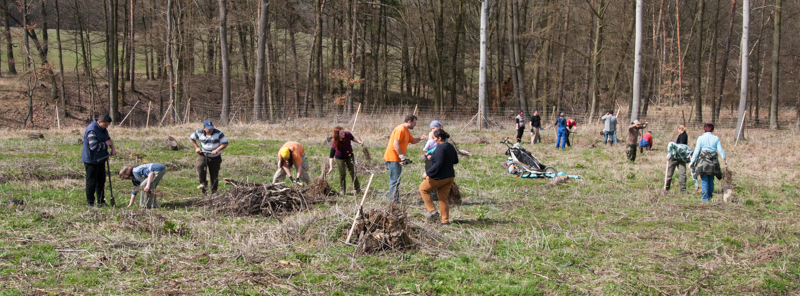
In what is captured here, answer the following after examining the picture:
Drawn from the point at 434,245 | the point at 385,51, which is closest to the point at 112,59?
the point at 385,51

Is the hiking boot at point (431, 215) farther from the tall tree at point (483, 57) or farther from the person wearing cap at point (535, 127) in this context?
the tall tree at point (483, 57)

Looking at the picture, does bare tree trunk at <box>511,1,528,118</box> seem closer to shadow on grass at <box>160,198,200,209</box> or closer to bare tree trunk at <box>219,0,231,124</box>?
bare tree trunk at <box>219,0,231,124</box>

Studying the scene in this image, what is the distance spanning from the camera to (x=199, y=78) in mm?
43719

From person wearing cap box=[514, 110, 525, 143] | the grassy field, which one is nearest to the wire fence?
person wearing cap box=[514, 110, 525, 143]

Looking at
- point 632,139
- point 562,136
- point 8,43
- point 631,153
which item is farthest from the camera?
point 8,43

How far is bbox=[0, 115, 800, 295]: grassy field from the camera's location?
534 centimetres

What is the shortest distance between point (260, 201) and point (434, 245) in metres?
3.17

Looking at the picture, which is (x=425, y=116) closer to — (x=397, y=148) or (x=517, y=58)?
(x=517, y=58)

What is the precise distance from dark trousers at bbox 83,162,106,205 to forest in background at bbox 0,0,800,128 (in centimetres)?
1766

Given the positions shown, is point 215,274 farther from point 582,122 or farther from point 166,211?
point 582,122

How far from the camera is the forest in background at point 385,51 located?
2941 centimetres

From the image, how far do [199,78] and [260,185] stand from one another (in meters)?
38.2

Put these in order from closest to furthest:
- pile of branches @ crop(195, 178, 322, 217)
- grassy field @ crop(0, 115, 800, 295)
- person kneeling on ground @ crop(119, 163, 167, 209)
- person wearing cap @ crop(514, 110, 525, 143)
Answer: grassy field @ crop(0, 115, 800, 295)
pile of branches @ crop(195, 178, 322, 217)
person kneeling on ground @ crop(119, 163, 167, 209)
person wearing cap @ crop(514, 110, 525, 143)

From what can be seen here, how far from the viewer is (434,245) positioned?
664 cm
